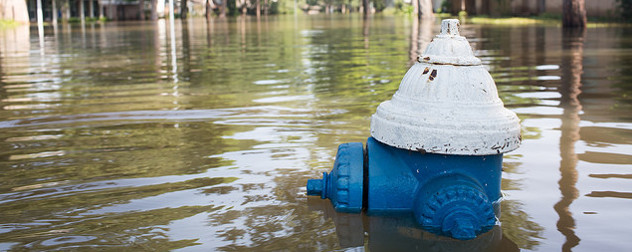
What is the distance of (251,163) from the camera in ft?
13.2

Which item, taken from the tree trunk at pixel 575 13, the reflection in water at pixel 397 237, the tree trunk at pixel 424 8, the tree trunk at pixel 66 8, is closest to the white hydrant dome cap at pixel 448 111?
the reflection in water at pixel 397 237

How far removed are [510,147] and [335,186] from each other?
0.80m

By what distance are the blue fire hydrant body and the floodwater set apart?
8 cm

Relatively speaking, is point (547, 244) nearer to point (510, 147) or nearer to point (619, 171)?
point (510, 147)

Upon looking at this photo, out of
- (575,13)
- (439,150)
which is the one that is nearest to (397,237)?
(439,150)


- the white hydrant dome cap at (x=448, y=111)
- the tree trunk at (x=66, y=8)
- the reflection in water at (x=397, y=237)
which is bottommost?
the reflection in water at (x=397, y=237)

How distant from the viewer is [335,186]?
9.62 feet

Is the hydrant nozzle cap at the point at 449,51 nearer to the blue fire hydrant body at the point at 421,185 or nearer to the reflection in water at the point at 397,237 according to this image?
the blue fire hydrant body at the point at 421,185

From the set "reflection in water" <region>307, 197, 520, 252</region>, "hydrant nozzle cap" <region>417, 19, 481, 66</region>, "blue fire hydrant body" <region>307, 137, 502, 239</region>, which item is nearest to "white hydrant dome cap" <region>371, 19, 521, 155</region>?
"hydrant nozzle cap" <region>417, 19, 481, 66</region>

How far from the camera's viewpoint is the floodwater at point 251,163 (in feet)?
9.08

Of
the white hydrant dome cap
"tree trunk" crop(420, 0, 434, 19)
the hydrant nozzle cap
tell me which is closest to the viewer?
the white hydrant dome cap

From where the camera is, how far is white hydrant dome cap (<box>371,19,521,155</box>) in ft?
8.55

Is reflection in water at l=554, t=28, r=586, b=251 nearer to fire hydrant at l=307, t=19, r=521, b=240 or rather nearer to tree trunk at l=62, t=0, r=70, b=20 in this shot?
fire hydrant at l=307, t=19, r=521, b=240

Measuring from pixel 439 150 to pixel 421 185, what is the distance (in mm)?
269
